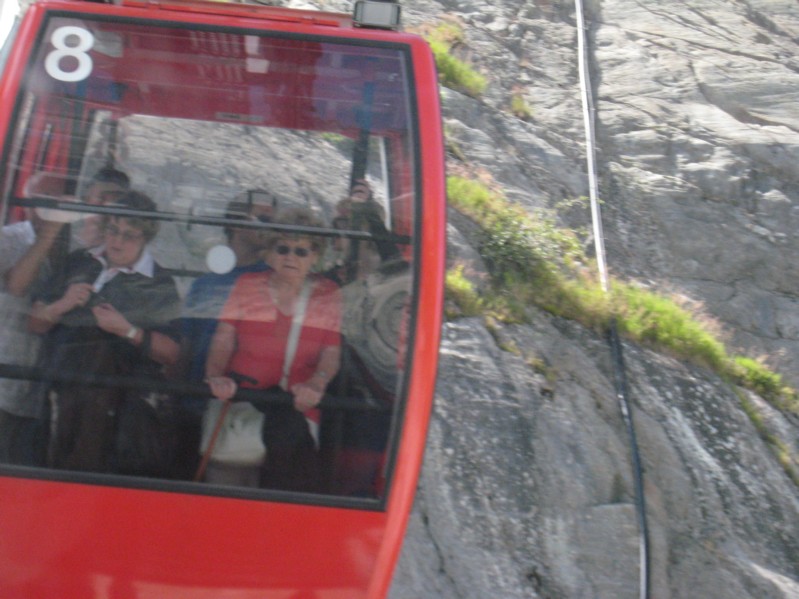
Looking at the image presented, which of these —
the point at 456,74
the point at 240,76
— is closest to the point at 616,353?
the point at 240,76

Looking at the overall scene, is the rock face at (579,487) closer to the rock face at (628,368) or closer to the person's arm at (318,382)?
the rock face at (628,368)

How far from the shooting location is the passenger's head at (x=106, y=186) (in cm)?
365

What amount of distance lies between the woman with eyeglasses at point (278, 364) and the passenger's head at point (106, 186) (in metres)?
0.57

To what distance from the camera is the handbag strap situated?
356 centimetres

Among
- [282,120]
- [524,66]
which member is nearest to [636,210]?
[524,66]

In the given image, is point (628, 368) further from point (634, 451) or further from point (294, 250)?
point (294, 250)

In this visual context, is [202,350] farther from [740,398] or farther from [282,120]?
[740,398]

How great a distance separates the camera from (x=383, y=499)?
138 inches

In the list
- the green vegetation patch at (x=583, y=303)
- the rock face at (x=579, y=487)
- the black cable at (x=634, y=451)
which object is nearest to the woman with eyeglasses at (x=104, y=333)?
the rock face at (x=579, y=487)

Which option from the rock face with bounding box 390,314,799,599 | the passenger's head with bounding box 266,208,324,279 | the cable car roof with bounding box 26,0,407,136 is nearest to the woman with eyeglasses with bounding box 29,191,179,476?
the passenger's head with bounding box 266,208,324,279

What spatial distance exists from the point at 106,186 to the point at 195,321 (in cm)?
62

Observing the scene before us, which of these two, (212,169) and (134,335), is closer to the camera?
(134,335)

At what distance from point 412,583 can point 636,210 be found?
6307 mm

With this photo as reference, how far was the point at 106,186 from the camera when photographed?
3699 mm
